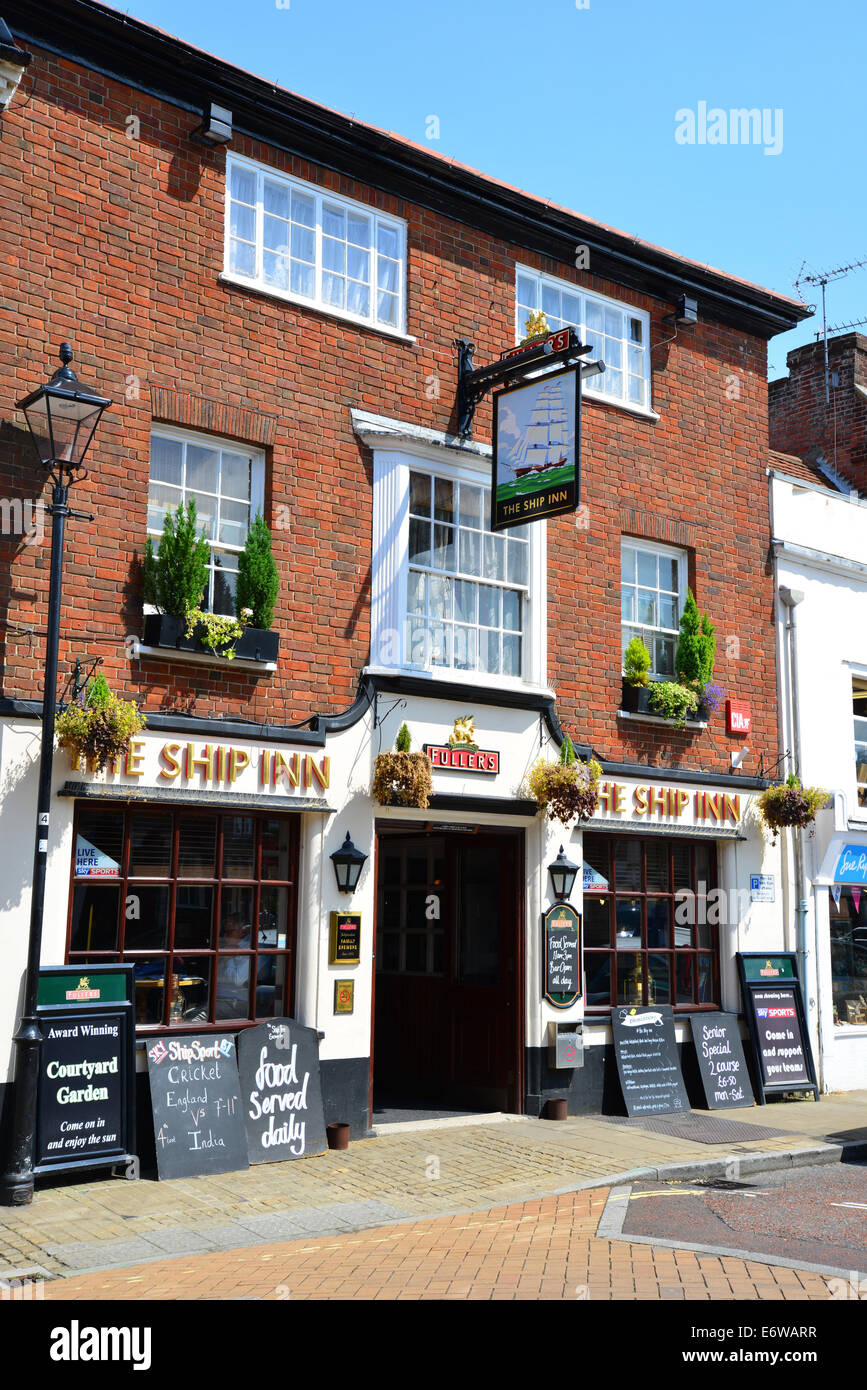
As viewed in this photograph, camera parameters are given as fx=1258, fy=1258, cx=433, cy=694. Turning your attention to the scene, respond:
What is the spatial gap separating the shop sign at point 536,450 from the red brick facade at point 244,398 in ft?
2.63

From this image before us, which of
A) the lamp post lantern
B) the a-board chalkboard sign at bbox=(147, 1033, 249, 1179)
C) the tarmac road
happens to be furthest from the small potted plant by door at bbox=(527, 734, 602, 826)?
the a-board chalkboard sign at bbox=(147, 1033, 249, 1179)

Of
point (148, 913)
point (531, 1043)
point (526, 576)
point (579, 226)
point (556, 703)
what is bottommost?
point (531, 1043)

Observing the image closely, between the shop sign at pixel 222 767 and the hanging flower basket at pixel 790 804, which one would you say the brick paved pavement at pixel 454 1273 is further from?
the hanging flower basket at pixel 790 804

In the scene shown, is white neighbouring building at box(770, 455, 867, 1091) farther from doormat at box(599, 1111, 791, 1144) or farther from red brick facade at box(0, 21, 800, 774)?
doormat at box(599, 1111, 791, 1144)

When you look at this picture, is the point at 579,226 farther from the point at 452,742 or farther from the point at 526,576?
the point at 452,742

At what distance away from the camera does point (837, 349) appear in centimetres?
1848

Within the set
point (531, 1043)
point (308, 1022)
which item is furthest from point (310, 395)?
point (531, 1043)

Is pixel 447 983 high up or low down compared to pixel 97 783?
down

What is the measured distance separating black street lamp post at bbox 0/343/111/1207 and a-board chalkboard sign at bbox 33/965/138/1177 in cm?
22

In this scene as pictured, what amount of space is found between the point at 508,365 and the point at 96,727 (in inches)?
205

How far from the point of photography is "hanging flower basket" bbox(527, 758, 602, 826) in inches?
457

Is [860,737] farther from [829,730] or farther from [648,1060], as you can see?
[648,1060]

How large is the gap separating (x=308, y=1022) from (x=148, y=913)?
1.65 m

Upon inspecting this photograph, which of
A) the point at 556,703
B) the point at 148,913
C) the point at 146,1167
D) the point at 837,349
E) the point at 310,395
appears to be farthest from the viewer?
the point at 837,349
